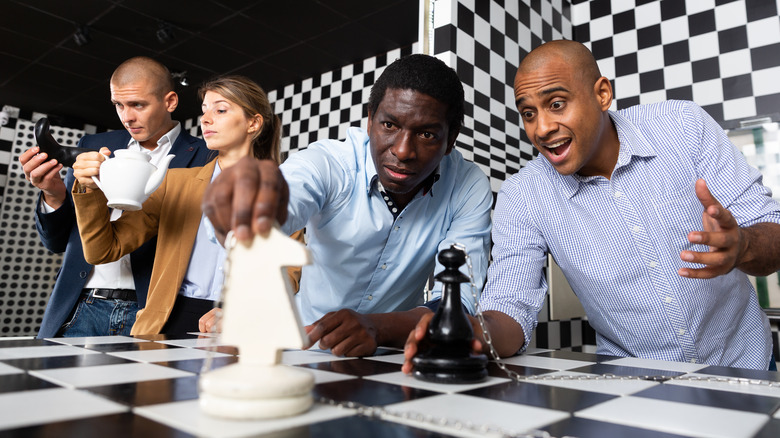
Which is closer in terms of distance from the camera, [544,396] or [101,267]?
[544,396]

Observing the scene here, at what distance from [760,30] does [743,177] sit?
1.99m

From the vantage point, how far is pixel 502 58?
276 cm

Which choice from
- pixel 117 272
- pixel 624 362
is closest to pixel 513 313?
pixel 624 362

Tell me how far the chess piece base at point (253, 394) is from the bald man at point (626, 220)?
0.91 m

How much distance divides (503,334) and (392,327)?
28 centimetres

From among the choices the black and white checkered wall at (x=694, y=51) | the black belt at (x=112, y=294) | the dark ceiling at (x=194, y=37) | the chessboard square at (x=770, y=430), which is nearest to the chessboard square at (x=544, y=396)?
the chessboard square at (x=770, y=430)

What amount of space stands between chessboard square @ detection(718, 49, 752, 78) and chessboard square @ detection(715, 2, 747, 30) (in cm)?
17

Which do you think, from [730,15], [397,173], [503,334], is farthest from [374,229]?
[730,15]

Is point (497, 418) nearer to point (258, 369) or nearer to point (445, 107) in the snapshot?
point (258, 369)

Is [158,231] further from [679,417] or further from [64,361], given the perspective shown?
[679,417]

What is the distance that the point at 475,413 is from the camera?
2.18 feet

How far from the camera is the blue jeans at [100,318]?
2.15 m

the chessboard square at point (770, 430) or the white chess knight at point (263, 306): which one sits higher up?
the white chess knight at point (263, 306)

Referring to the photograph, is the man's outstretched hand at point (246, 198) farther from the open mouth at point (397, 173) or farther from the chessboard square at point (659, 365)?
the chessboard square at point (659, 365)
